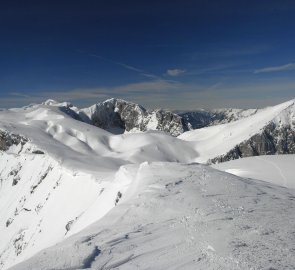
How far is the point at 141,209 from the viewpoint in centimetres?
1695

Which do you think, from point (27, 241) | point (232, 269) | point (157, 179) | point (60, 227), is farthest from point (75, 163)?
point (232, 269)

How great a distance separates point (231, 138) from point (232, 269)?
98.3 m

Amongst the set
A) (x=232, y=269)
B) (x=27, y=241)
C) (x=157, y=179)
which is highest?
(x=157, y=179)

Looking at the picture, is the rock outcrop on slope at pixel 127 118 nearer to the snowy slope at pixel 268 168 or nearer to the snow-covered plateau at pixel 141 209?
the snow-covered plateau at pixel 141 209

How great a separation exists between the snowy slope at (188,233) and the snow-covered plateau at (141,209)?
4 cm

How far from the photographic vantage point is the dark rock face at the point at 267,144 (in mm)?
98312

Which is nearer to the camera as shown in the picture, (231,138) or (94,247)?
(94,247)

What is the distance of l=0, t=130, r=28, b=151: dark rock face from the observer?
92.0 meters

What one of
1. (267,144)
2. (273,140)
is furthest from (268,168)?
(273,140)

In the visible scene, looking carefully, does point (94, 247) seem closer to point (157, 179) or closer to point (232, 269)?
point (232, 269)

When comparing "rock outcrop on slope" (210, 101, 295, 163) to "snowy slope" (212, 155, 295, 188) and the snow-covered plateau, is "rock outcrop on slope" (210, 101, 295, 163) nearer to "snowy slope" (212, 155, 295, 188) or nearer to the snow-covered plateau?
the snow-covered plateau

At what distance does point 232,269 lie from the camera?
10.7m

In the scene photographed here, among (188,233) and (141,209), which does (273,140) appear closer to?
(141,209)

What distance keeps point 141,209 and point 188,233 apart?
3648mm
